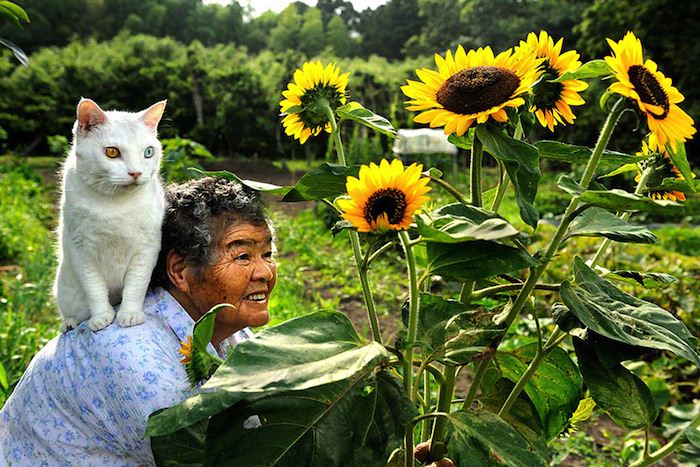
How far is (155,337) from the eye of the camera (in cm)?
124

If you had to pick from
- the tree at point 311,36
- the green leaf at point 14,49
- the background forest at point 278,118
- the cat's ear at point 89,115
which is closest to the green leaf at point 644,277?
the background forest at point 278,118

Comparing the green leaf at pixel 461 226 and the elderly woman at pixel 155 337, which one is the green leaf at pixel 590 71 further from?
the elderly woman at pixel 155 337

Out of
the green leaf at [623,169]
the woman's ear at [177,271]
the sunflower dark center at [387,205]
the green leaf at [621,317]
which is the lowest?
the woman's ear at [177,271]

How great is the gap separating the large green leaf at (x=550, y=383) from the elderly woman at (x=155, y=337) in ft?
1.72

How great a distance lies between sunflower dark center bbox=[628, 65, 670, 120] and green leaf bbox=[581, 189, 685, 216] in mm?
151

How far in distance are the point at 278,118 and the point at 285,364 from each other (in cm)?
1766

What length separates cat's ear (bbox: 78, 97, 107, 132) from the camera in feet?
3.98

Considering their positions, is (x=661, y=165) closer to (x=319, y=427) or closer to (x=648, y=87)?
(x=648, y=87)

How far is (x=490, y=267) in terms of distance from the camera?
0.76 metres

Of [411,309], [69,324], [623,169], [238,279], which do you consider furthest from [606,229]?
[69,324]

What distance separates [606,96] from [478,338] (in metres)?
0.35

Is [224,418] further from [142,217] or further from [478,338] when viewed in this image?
[142,217]

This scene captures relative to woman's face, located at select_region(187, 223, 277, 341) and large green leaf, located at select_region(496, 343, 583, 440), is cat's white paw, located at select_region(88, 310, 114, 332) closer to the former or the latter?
woman's face, located at select_region(187, 223, 277, 341)

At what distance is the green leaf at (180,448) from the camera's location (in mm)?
889
